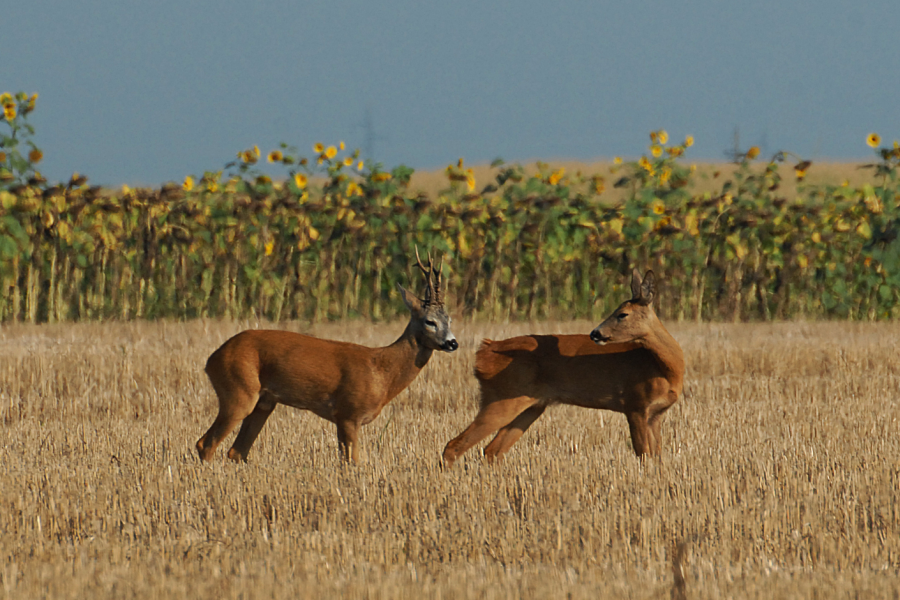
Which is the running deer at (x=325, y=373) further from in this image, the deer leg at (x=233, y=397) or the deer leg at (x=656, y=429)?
the deer leg at (x=656, y=429)

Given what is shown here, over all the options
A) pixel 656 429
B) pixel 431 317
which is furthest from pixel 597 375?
pixel 431 317

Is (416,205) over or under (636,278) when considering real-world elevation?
over

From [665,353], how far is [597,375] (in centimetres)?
45

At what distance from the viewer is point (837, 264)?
52.5ft

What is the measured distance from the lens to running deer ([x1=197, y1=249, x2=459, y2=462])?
22.8ft

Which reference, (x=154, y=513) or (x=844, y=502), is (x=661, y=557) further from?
(x=154, y=513)

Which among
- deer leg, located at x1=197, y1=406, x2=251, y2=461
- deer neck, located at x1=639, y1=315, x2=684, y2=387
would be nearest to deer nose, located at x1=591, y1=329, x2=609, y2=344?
deer neck, located at x1=639, y1=315, x2=684, y2=387

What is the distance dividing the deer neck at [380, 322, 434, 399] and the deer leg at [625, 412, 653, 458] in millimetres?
1353

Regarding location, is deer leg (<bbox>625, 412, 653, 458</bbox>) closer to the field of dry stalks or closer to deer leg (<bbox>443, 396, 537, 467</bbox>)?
the field of dry stalks

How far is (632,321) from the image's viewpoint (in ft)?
23.7

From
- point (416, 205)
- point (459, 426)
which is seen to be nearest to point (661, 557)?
point (459, 426)

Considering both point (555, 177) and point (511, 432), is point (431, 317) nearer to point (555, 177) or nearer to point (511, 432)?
point (511, 432)

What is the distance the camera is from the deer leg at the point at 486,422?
712 centimetres

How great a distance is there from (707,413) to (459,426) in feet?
6.44
